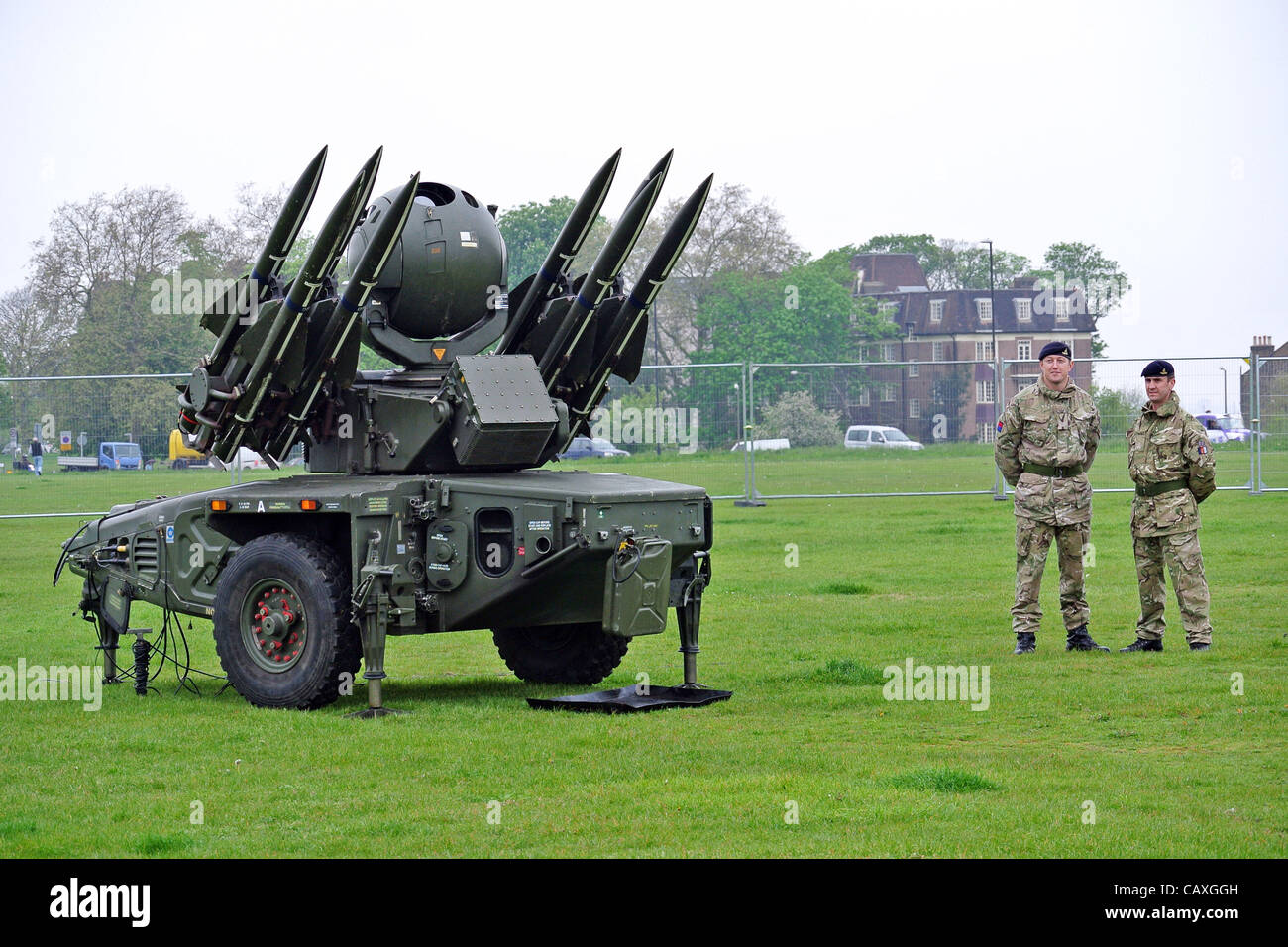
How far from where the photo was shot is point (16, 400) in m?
24.9

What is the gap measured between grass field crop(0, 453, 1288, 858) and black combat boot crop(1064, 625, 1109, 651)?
0.21 m

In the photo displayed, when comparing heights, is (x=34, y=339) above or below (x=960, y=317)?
below

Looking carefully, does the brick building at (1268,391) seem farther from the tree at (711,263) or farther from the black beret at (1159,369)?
the tree at (711,263)

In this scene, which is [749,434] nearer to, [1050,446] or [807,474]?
[807,474]

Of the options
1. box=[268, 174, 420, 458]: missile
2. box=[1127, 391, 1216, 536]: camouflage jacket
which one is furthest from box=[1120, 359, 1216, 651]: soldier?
box=[268, 174, 420, 458]: missile

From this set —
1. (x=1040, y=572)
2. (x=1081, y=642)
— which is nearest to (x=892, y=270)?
(x=1040, y=572)

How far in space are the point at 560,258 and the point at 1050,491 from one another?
159 inches

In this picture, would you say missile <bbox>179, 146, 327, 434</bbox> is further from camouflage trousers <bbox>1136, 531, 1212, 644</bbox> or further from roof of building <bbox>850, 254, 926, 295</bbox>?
roof of building <bbox>850, 254, 926, 295</bbox>

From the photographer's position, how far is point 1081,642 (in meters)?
12.9

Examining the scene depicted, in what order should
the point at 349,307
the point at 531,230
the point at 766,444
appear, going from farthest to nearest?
the point at 531,230 < the point at 766,444 < the point at 349,307

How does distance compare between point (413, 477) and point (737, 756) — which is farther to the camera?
point (413, 477)

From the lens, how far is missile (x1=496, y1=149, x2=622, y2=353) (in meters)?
11.7

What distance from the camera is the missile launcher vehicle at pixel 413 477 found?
10.7 meters

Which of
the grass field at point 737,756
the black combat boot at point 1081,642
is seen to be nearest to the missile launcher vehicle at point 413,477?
the grass field at point 737,756
